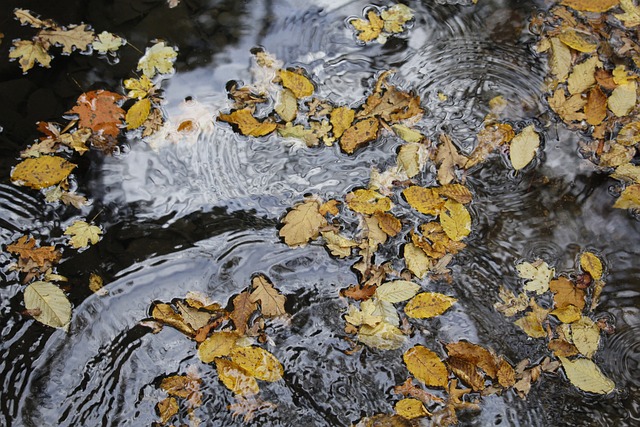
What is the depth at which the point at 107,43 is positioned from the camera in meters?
3.39

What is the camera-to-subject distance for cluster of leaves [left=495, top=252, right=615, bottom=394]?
262cm

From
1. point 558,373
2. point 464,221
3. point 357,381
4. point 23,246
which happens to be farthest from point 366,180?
point 23,246

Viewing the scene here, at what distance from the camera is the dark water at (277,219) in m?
2.56

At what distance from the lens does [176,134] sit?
3.15 metres

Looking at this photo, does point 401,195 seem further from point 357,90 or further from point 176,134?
point 176,134

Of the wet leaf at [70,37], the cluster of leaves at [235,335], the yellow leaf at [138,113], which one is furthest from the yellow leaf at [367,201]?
the wet leaf at [70,37]

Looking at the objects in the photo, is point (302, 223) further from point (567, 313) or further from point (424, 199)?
point (567, 313)

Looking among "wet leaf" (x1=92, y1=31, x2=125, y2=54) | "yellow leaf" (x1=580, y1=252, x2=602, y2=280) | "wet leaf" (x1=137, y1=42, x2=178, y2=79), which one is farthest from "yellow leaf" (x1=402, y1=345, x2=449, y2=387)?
"wet leaf" (x1=92, y1=31, x2=125, y2=54)

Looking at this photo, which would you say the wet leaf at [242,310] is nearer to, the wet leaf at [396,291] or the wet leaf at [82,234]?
the wet leaf at [396,291]

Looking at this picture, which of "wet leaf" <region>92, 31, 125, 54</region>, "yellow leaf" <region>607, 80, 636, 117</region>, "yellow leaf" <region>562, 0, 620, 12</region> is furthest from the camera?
"yellow leaf" <region>562, 0, 620, 12</region>

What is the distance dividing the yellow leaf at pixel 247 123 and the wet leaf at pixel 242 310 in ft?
3.18

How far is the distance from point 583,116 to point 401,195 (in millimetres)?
1256

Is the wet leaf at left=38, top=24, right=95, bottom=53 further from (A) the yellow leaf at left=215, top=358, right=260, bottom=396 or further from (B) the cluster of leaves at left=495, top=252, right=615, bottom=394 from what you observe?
(B) the cluster of leaves at left=495, top=252, right=615, bottom=394

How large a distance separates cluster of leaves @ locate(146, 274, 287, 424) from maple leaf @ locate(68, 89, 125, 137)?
1133 mm
